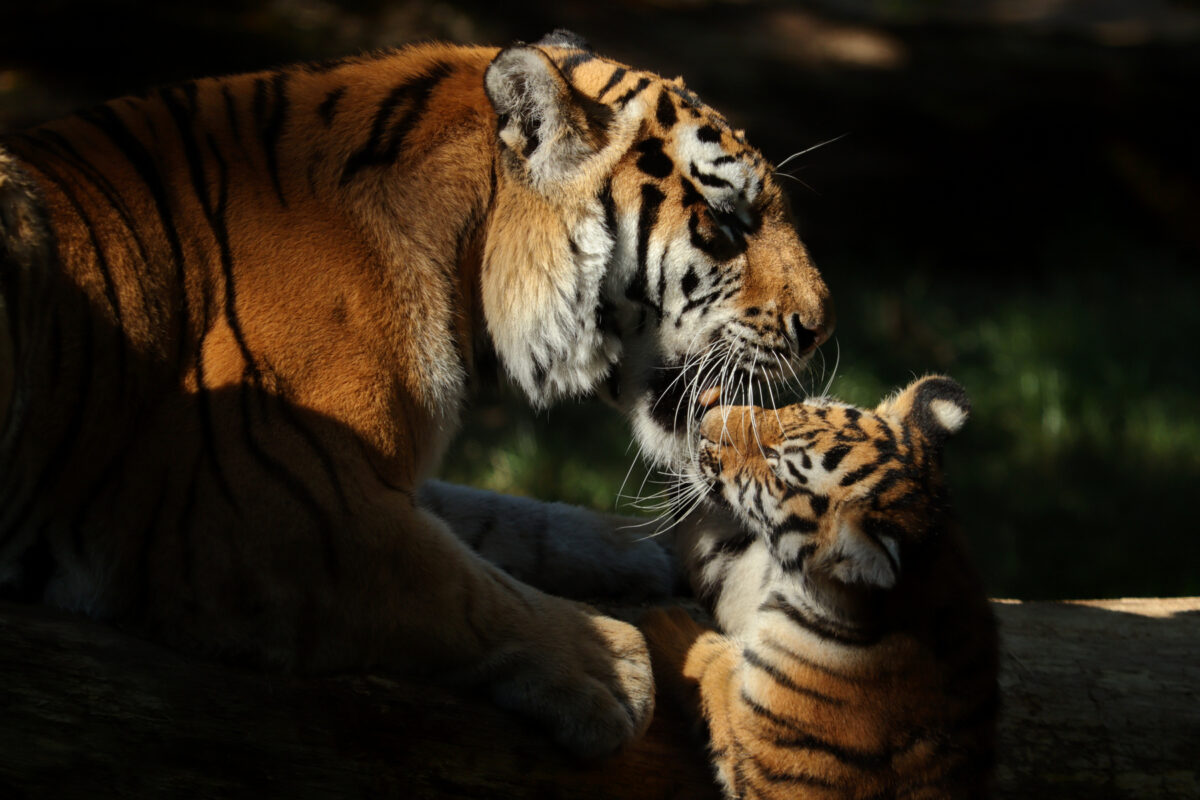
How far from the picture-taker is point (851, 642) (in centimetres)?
169

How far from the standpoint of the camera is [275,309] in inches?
63.9

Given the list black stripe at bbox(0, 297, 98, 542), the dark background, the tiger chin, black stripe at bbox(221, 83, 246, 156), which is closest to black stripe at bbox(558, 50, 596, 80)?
black stripe at bbox(221, 83, 246, 156)

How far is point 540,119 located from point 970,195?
4.30 meters

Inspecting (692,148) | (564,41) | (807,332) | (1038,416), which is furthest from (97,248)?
(1038,416)

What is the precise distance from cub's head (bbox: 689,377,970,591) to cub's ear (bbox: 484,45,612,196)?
484 millimetres

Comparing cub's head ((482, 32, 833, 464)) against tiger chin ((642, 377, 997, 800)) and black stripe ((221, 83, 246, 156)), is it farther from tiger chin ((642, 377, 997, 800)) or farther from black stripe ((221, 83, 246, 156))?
black stripe ((221, 83, 246, 156))

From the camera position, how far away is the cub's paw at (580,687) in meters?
1.58

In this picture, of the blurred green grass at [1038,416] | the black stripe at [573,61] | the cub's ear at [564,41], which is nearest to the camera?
the black stripe at [573,61]

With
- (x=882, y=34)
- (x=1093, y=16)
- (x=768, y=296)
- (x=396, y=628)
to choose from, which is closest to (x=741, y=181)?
(x=768, y=296)

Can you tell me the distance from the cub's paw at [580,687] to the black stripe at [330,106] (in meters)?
0.85

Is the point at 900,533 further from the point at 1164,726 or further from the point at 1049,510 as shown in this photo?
the point at 1049,510

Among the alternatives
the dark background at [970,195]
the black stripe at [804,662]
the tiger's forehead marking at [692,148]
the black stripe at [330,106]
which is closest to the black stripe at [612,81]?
the tiger's forehead marking at [692,148]

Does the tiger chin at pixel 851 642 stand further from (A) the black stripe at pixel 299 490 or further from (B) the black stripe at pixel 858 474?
(A) the black stripe at pixel 299 490

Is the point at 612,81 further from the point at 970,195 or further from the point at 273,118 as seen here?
the point at 970,195
